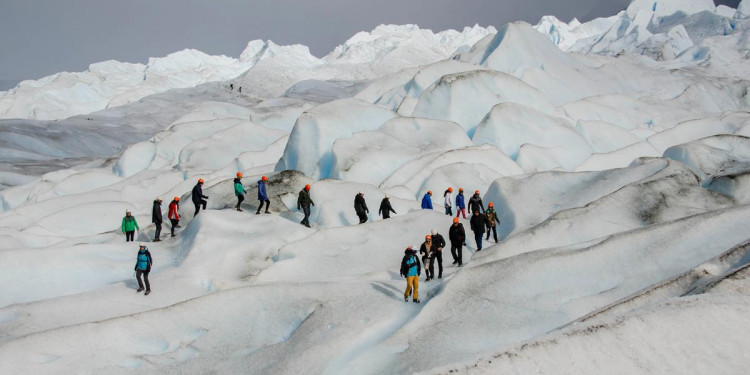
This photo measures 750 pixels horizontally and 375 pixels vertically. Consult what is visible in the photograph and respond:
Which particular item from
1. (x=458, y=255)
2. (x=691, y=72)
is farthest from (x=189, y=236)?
(x=691, y=72)

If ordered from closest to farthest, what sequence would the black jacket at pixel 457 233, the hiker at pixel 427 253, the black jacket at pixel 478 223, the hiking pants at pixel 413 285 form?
the hiking pants at pixel 413 285 < the hiker at pixel 427 253 < the black jacket at pixel 457 233 < the black jacket at pixel 478 223

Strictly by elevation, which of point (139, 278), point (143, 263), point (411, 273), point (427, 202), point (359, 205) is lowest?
point (427, 202)

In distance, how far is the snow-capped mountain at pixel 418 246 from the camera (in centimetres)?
993

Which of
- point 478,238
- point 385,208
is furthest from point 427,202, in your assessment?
point 478,238

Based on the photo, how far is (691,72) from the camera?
59.4m

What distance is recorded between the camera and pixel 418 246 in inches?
749

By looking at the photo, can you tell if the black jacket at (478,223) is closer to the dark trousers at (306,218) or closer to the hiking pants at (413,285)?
the hiking pants at (413,285)

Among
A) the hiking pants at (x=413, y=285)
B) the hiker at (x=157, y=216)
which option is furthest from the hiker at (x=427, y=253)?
the hiker at (x=157, y=216)

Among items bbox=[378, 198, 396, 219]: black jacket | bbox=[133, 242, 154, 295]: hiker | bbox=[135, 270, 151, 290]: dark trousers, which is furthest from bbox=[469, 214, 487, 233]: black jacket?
bbox=[135, 270, 151, 290]: dark trousers

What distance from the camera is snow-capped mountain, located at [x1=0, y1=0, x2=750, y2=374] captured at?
32.6 feet

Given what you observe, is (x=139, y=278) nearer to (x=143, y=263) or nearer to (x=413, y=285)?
(x=143, y=263)

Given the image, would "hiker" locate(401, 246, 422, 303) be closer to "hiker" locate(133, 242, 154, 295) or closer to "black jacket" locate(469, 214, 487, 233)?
"black jacket" locate(469, 214, 487, 233)

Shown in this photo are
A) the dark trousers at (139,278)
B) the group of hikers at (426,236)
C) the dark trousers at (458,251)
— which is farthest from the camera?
the dark trousers at (458,251)

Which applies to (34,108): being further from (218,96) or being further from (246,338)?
(246,338)
